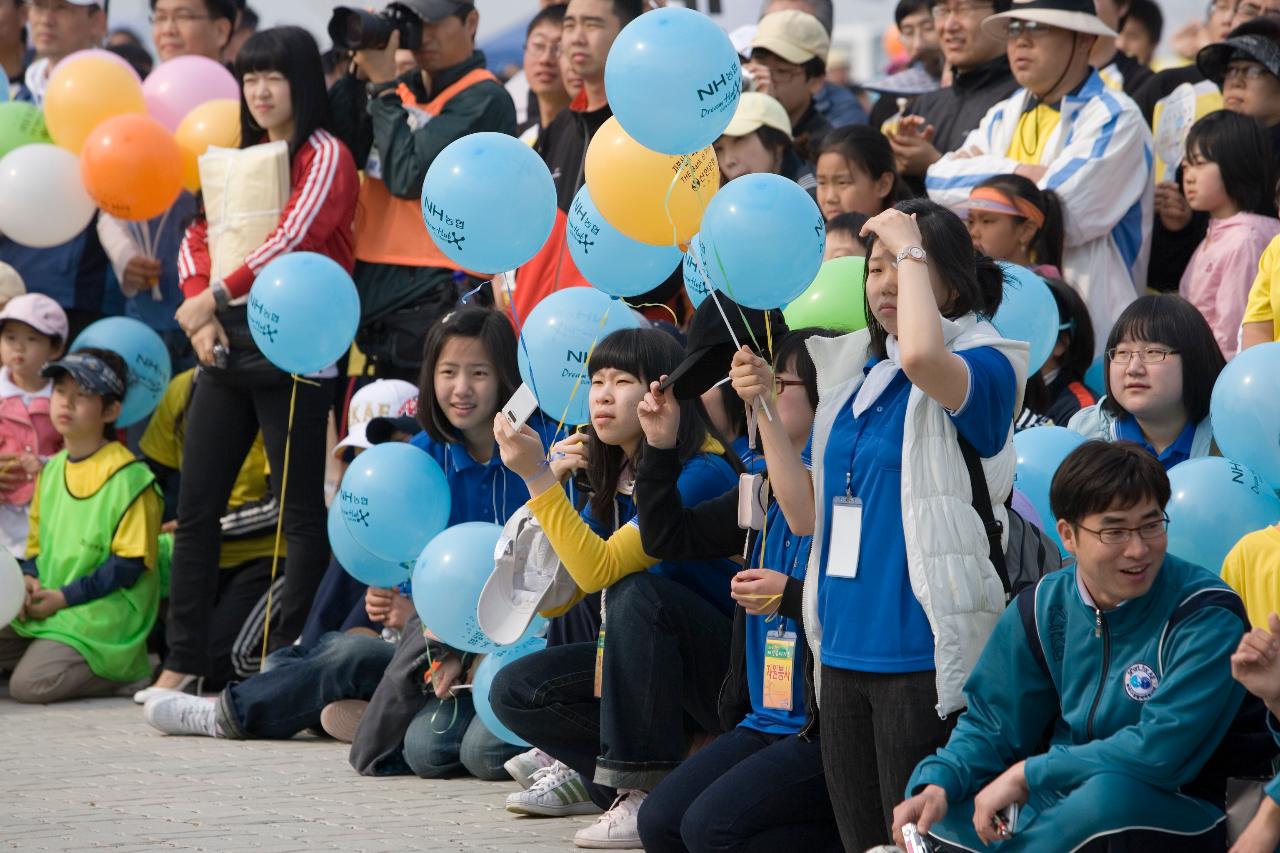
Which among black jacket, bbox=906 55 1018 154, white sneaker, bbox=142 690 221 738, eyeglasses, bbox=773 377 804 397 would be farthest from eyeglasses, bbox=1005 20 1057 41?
white sneaker, bbox=142 690 221 738

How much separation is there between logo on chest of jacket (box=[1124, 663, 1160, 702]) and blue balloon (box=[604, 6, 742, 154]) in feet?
5.47

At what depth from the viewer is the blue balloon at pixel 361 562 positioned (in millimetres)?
6000

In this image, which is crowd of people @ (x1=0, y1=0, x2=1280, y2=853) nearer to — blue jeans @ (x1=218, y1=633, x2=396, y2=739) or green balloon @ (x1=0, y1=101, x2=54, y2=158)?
blue jeans @ (x1=218, y1=633, x2=396, y2=739)

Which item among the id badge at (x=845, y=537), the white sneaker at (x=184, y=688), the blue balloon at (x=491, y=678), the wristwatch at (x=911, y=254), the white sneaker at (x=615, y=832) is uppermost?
the wristwatch at (x=911, y=254)

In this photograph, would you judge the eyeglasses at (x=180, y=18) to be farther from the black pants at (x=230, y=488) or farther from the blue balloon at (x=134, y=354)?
the black pants at (x=230, y=488)

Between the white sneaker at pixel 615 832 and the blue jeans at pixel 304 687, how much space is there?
1.62 metres

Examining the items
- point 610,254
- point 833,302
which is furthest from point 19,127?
point 833,302

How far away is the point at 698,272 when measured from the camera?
16.6 ft

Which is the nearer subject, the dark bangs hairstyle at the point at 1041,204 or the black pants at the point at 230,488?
the dark bangs hairstyle at the point at 1041,204

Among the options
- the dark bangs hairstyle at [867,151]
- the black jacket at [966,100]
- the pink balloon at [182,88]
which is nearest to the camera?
the dark bangs hairstyle at [867,151]

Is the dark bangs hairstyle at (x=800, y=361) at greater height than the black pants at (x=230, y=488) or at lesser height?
greater

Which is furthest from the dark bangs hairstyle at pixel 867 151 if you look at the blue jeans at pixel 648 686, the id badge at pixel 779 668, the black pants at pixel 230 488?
the id badge at pixel 779 668

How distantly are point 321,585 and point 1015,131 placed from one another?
10.2ft

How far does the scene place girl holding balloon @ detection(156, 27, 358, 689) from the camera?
6879mm
